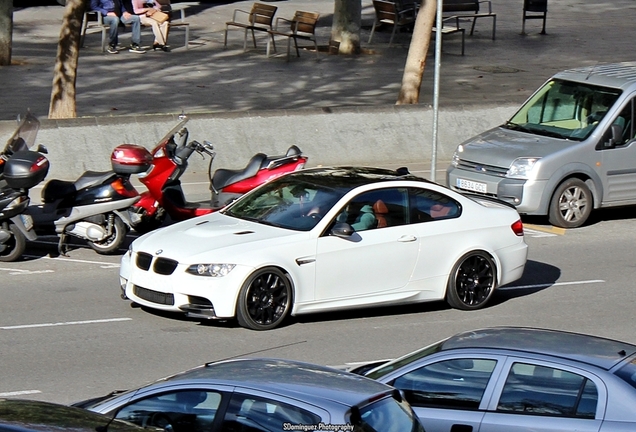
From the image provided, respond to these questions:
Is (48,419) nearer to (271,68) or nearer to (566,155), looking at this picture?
(566,155)

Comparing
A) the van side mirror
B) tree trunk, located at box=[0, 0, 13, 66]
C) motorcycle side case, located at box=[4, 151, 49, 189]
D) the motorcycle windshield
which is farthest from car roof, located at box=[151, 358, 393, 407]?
tree trunk, located at box=[0, 0, 13, 66]

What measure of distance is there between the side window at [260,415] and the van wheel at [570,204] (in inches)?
437

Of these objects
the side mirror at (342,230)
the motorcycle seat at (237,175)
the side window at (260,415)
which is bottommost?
the motorcycle seat at (237,175)

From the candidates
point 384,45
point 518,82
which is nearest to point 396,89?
point 518,82

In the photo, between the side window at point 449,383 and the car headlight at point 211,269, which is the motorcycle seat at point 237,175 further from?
the side window at point 449,383

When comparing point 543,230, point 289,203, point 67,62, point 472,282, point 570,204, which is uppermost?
point 67,62

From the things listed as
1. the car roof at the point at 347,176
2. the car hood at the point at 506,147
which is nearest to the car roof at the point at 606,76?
the car hood at the point at 506,147

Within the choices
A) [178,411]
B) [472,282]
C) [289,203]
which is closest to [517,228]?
[472,282]

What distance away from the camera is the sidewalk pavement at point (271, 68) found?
22719 millimetres

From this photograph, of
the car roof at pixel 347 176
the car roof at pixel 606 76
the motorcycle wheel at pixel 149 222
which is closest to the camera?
the car roof at pixel 347 176

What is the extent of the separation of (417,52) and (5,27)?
926 centimetres

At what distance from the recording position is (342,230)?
35.9ft

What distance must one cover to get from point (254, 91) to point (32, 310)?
13.2m

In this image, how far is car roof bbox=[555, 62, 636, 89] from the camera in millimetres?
16500
